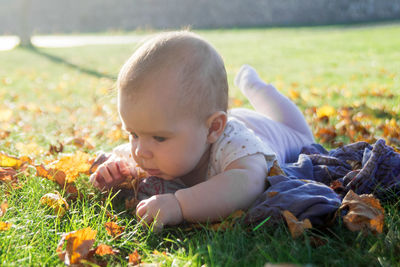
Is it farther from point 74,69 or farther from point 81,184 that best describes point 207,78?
point 74,69

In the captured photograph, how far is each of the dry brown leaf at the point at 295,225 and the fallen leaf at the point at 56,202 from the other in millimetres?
994

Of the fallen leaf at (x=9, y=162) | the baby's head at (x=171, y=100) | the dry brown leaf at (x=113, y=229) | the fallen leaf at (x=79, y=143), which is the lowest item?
the fallen leaf at (x=79, y=143)

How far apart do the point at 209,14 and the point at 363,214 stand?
2724cm

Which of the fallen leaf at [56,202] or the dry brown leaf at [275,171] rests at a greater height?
the dry brown leaf at [275,171]

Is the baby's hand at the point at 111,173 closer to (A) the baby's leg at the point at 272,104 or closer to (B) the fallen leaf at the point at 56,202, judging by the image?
(B) the fallen leaf at the point at 56,202

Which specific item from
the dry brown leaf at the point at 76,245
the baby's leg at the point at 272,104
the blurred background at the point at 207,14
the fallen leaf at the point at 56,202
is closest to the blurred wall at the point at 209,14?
the blurred background at the point at 207,14

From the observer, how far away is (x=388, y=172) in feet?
7.13

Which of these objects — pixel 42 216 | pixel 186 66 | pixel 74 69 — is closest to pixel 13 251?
pixel 42 216

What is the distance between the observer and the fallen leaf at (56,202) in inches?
74.6

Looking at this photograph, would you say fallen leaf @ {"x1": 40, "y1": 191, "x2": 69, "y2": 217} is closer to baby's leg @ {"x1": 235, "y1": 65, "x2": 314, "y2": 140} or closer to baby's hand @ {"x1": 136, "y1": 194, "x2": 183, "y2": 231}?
baby's hand @ {"x1": 136, "y1": 194, "x2": 183, "y2": 231}

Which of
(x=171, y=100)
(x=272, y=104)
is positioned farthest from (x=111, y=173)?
(x=272, y=104)

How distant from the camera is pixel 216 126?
6.98ft

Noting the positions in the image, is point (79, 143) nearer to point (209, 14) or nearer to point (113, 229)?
point (113, 229)

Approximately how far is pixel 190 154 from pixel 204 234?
422mm
